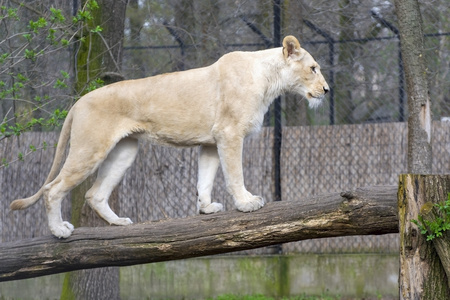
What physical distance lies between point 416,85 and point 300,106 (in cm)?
368

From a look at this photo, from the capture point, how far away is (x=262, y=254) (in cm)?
809

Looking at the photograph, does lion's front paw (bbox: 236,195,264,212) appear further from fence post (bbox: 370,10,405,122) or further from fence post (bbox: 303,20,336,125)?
fence post (bbox: 370,10,405,122)

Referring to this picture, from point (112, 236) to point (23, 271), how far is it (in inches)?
31.3

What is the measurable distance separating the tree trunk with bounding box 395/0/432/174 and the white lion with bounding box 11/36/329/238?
0.84m

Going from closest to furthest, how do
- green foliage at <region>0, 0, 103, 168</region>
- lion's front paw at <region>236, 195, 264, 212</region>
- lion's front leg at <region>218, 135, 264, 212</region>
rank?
lion's front paw at <region>236, 195, 264, 212</region> < lion's front leg at <region>218, 135, 264, 212</region> < green foliage at <region>0, 0, 103, 168</region>

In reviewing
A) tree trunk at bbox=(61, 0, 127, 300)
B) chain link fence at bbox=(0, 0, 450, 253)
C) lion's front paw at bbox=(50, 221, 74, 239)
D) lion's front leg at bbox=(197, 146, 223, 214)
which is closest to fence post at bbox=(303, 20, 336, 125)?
chain link fence at bbox=(0, 0, 450, 253)

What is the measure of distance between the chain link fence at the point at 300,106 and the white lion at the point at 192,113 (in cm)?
255

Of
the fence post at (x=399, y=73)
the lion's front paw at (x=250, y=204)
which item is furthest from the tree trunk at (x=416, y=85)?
the fence post at (x=399, y=73)

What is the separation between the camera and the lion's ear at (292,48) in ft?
16.3

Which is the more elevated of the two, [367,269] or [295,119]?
[295,119]

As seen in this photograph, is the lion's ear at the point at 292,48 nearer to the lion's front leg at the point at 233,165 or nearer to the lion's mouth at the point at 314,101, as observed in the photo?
the lion's mouth at the point at 314,101

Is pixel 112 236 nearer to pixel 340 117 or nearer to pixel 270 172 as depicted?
pixel 270 172

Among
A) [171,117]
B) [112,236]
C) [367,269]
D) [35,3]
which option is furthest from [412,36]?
[35,3]

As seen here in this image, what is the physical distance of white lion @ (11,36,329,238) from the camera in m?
4.86
